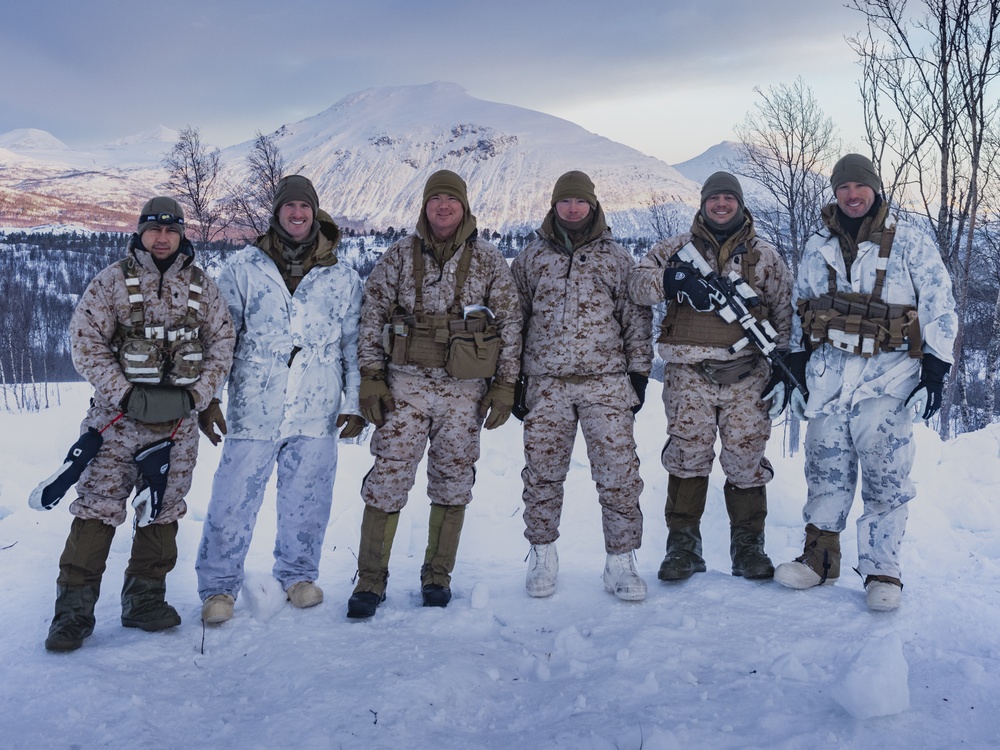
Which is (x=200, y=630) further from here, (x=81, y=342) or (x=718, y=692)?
(x=718, y=692)

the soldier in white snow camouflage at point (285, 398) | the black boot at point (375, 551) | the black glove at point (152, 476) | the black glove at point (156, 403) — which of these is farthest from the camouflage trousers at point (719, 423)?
the black glove at point (152, 476)

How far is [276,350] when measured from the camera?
361 centimetres

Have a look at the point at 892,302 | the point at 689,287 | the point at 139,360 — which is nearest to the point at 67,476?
the point at 139,360

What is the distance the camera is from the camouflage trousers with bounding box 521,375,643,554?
12.3 feet

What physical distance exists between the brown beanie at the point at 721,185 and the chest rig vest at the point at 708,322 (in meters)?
0.29

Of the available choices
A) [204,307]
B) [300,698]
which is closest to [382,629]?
[300,698]

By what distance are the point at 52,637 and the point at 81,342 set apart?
1.43 meters

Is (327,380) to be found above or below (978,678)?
above

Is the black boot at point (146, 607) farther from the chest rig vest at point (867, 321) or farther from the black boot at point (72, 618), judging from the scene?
the chest rig vest at point (867, 321)

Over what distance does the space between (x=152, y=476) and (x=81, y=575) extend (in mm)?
595

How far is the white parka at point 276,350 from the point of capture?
3.58 m

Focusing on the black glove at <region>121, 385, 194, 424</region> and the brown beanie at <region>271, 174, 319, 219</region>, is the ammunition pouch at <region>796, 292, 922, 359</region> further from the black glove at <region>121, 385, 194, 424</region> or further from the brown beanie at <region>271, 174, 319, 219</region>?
the black glove at <region>121, 385, 194, 424</region>

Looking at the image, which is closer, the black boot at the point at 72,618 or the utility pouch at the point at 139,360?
the black boot at the point at 72,618

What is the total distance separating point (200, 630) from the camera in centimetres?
336
